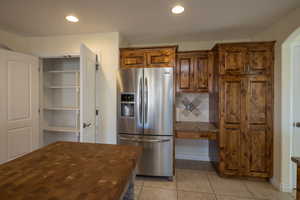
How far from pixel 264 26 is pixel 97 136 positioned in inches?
140

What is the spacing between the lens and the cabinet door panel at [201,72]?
9.55 feet

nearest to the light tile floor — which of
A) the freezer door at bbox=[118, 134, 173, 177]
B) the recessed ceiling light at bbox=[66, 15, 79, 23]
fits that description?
the freezer door at bbox=[118, 134, 173, 177]

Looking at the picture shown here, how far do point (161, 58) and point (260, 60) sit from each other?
1.61m

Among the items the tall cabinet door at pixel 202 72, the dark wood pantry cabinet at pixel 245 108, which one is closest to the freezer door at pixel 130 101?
the tall cabinet door at pixel 202 72

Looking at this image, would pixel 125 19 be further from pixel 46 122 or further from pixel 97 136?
pixel 46 122

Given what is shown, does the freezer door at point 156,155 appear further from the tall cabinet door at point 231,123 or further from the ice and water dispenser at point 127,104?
the tall cabinet door at point 231,123

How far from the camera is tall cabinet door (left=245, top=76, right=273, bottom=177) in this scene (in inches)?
96.4

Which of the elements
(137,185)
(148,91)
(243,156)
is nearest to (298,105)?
(243,156)

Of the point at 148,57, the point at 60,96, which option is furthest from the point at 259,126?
the point at 60,96

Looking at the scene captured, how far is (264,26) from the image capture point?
2.60 metres

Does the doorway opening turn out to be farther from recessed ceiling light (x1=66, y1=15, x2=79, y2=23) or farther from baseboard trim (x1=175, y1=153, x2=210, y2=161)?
recessed ceiling light (x1=66, y1=15, x2=79, y2=23)

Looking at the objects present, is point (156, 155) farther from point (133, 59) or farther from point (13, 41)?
point (13, 41)

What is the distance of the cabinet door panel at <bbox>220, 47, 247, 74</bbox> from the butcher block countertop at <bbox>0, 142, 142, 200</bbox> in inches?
81.2

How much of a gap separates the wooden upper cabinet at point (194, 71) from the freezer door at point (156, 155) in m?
1.09
